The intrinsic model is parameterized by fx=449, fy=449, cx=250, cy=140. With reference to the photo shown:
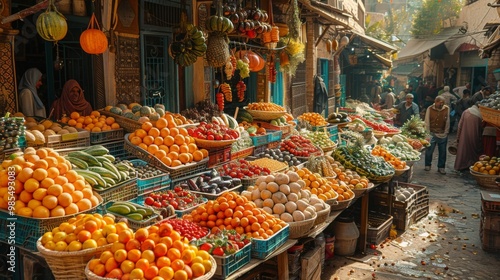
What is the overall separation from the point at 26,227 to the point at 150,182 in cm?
156

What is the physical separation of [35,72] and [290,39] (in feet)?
20.2

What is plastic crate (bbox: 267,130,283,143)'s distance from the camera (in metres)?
8.62

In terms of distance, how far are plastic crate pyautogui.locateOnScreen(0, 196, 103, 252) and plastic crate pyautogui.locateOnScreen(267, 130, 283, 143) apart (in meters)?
5.00

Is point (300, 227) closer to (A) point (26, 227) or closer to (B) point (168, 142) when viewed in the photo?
(B) point (168, 142)

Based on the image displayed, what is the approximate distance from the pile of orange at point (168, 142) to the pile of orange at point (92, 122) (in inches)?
14.6

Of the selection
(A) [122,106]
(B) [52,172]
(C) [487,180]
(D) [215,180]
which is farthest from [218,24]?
(C) [487,180]

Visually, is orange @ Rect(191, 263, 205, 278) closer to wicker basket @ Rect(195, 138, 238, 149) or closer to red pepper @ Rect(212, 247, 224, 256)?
red pepper @ Rect(212, 247, 224, 256)

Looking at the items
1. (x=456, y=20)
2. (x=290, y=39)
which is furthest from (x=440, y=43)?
(x=290, y=39)

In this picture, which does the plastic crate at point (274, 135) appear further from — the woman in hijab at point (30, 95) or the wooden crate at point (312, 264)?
the woman in hijab at point (30, 95)

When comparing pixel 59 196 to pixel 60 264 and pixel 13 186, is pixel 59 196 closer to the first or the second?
pixel 13 186

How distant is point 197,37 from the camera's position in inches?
284

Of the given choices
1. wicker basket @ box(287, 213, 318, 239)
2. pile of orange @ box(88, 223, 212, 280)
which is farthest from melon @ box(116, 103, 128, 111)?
pile of orange @ box(88, 223, 212, 280)

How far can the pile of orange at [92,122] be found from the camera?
5.80 m

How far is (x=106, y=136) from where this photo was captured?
6.02 m
